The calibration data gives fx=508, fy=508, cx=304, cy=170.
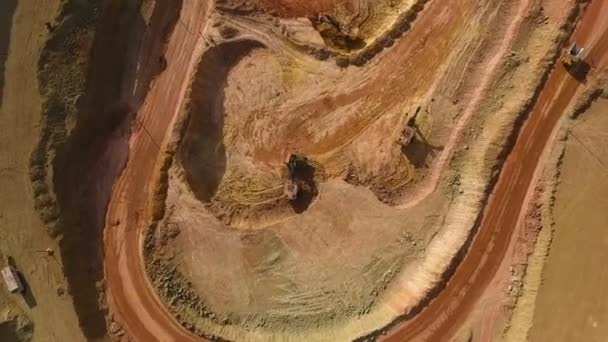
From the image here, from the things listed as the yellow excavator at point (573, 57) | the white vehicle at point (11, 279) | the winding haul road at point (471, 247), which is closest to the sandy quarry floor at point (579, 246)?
the winding haul road at point (471, 247)

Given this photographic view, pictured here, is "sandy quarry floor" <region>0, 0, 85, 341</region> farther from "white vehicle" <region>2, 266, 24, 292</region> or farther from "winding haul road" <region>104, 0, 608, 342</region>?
"winding haul road" <region>104, 0, 608, 342</region>

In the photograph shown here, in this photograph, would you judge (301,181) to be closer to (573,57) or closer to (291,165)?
(291,165)

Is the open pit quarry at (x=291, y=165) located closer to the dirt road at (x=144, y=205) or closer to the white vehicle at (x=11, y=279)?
the dirt road at (x=144, y=205)

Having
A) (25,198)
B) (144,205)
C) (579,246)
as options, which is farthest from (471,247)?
(25,198)

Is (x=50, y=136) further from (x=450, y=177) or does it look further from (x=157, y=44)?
(x=450, y=177)

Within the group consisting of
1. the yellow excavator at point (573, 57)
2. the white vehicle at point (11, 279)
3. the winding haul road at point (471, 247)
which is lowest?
the white vehicle at point (11, 279)

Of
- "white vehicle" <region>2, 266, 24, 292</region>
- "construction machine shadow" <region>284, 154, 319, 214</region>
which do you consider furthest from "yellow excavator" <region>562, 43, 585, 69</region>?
"white vehicle" <region>2, 266, 24, 292</region>
